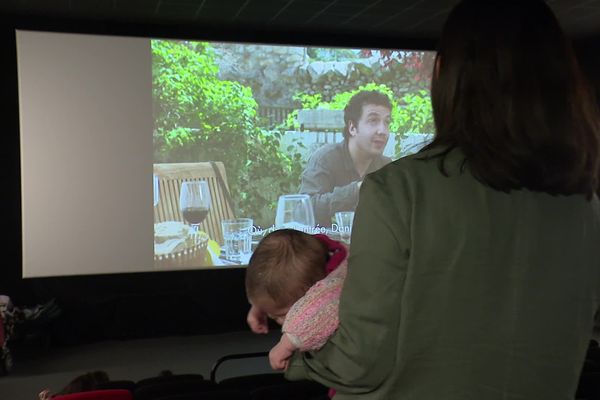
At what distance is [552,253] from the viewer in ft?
2.60

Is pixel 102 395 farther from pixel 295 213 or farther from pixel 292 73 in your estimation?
pixel 292 73

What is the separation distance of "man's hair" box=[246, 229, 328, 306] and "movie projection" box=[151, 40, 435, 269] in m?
4.86

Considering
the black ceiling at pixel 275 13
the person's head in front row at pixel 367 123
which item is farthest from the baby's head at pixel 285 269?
the person's head in front row at pixel 367 123

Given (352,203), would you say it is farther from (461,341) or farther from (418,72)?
(461,341)

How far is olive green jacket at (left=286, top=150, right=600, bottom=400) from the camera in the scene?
76cm

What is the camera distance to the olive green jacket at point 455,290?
76cm

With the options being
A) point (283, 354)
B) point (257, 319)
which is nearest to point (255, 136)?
point (257, 319)

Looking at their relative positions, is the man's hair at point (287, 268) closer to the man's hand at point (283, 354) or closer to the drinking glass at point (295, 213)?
the man's hand at point (283, 354)

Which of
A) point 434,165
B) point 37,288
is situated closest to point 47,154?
point 37,288

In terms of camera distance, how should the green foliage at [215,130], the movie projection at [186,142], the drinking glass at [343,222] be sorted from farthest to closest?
the drinking glass at [343,222], the green foliage at [215,130], the movie projection at [186,142]

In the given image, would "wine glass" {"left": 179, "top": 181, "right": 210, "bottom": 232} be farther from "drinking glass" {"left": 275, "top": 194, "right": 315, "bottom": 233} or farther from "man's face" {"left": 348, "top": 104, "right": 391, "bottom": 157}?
"man's face" {"left": 348, "top": 104, "right": 391, "bottom": 157}

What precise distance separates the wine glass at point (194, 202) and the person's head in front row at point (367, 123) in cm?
169

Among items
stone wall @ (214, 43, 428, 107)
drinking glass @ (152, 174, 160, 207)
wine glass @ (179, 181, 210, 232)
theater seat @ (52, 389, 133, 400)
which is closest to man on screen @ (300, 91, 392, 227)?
stone wall @ (214, 43, 428, 107)

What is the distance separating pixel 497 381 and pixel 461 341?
0.26 ft
